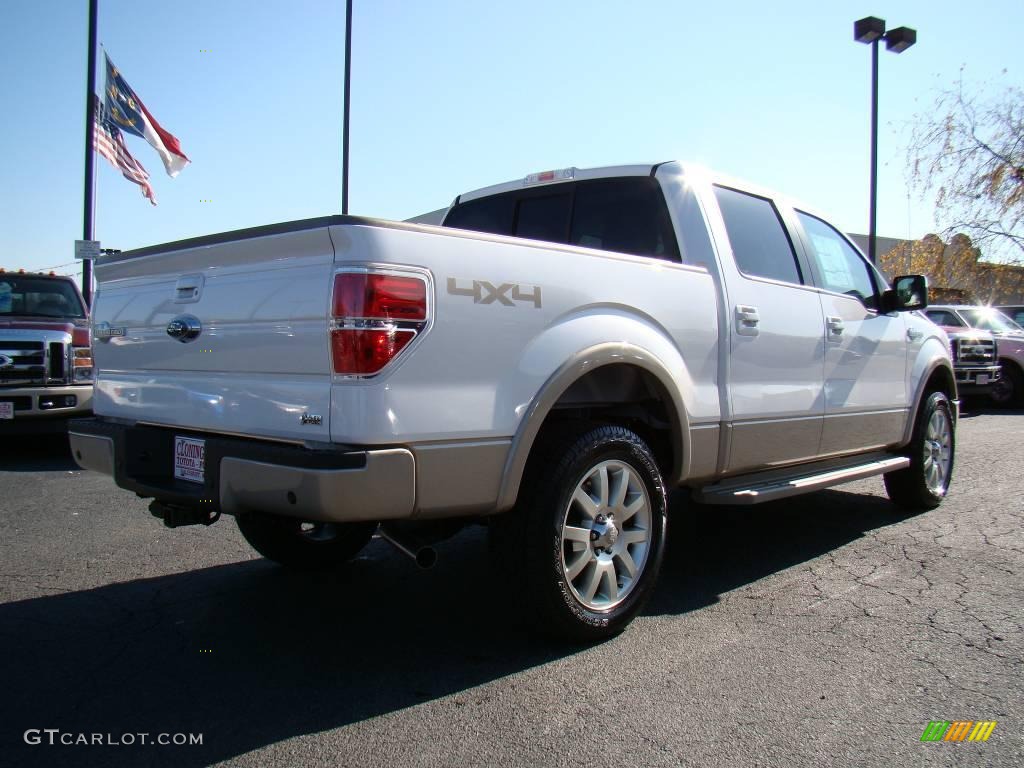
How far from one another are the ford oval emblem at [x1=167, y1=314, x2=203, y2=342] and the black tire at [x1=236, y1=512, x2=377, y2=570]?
1.13 m

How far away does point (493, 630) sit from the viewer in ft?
11.8

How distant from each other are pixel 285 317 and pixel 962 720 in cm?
269

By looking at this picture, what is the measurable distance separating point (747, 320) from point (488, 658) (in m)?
2.14

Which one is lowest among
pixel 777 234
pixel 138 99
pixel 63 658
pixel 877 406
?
pixel 63 658

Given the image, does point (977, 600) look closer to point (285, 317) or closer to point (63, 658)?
point (285, 317)

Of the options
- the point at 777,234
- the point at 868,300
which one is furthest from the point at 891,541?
the point at 777,234

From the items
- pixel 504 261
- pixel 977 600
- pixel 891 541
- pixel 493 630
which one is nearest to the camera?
pixel 504 261

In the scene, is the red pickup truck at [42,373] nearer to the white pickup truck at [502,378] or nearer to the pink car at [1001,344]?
the white pickup truck at [502,378]

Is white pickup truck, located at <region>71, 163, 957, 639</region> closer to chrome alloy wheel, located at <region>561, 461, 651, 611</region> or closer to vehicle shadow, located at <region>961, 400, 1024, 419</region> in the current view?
chrome alloy wheel, located at <region>561, 461, 651, 611</region>

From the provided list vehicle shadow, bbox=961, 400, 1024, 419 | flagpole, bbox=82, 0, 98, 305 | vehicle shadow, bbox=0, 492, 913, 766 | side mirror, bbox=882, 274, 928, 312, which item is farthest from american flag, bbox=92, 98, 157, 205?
vehicle shadow, bbox=961, 400, 1024, 419

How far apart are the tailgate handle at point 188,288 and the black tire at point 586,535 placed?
4.91ft

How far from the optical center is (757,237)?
4.64 m

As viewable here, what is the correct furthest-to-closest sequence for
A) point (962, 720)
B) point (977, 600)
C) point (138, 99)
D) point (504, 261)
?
point (138, 99) < point (977, 600) < point (504, 261) < point (962, 720)

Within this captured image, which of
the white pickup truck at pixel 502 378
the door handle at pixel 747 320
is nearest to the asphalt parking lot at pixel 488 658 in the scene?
the white pickup truck at pixel 502 378
